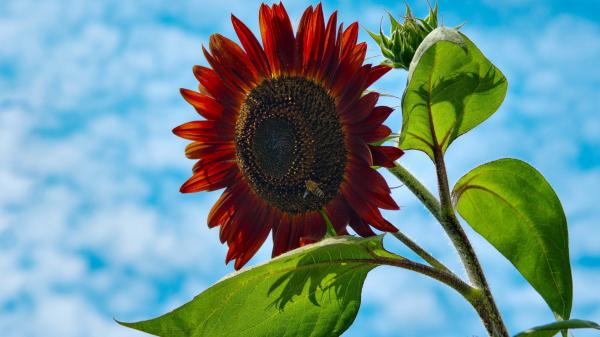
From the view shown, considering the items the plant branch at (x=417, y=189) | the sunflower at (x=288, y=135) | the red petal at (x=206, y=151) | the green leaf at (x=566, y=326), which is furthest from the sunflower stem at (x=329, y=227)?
the green leaf at (x=566, y=326)

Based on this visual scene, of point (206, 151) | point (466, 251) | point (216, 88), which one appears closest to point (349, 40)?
point (216, 88)

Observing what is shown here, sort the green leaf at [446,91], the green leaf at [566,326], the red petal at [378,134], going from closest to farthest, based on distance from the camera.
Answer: the green leaf at [566,326]
the green leaf at [446,91]
the red petal at [378,134]

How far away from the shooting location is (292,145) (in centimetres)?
241

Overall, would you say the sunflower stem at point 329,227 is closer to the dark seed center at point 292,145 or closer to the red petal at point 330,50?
the dark seed center at point 292,145

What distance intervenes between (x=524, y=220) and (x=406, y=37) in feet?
2.14

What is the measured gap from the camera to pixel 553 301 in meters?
2.46

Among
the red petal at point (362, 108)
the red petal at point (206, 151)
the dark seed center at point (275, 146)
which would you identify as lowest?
the red petal at point (362, 108)

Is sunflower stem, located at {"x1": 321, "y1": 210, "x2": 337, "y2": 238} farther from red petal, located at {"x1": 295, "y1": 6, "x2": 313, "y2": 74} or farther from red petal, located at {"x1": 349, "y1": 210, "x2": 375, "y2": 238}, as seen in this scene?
red petal, located at {"x1": 295, "y1": 6, "x2": 313, "y2": 74}

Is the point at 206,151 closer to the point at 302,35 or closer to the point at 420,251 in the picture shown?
the point at 302,35

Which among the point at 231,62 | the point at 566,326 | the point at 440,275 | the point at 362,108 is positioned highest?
the point at 231,62

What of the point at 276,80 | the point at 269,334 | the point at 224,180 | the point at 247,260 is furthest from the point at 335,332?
the point at 276,80

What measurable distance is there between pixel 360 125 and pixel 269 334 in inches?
24.9

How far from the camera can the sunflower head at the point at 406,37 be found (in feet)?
8.04

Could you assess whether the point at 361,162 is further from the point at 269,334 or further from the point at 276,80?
the point at 269,334
